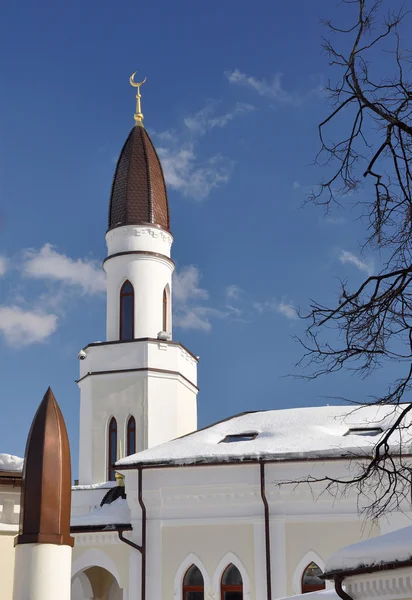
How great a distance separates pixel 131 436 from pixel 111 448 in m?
0.71

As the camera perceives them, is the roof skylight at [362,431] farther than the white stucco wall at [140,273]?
No

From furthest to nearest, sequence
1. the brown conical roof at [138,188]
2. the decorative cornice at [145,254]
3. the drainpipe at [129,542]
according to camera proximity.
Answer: the brown conical roof at [138,188]
the decorative cornice at [145,254]
the drainpipe at [129,542]

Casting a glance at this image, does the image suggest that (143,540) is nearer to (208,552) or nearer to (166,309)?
(208,552)

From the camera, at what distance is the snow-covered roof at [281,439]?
20328 millimetres

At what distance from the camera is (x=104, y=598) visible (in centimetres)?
2534

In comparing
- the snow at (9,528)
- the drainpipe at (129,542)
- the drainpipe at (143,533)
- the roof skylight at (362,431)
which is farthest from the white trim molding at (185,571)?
the snow at (9,528)

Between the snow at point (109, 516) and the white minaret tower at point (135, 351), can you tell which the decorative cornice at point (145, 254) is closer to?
the white minaret tower at point (135, 351)

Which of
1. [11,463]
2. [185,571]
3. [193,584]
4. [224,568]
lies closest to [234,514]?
[224,568]

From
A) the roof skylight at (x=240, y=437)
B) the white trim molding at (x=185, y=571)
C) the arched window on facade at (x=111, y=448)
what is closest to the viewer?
the white trim molding at (x=185, y=571)

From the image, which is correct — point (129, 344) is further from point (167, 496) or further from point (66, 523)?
point (66, 523)

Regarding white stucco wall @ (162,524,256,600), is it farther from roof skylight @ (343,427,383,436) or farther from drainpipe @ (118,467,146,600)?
roof skylight @ (343,427,383,436)

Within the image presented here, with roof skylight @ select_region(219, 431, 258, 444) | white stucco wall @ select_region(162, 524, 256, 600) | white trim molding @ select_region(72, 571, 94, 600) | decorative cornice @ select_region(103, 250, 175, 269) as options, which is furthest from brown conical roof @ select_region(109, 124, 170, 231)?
white stucco wall @ select_region(162, 524, 256, 600)

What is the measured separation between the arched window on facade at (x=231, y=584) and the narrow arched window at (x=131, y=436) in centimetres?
825

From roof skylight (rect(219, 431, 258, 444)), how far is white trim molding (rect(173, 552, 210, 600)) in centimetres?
297
